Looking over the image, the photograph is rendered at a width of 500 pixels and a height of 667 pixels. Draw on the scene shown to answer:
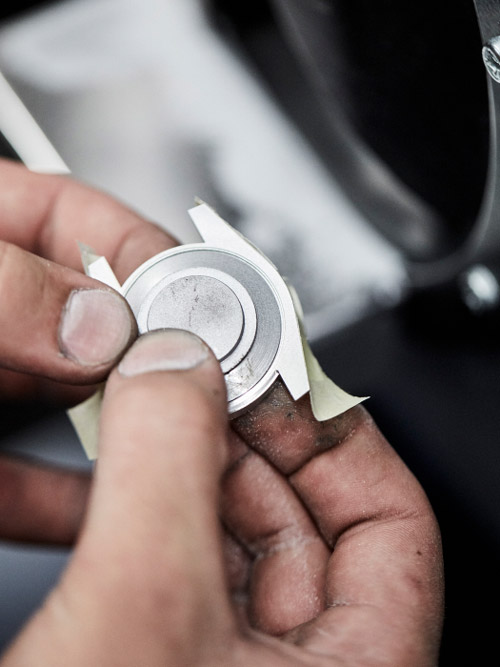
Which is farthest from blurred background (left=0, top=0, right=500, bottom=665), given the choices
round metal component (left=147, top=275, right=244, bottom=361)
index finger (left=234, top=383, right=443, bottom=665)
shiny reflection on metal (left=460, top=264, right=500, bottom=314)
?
round metal component (left=147, top=275, right=244, bottom=361)

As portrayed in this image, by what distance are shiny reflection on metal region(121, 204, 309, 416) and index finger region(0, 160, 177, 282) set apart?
157 millimetres

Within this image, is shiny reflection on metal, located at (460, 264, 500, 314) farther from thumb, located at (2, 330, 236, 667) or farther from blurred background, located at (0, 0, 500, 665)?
thumb, located at (2, 330, 236, 667)

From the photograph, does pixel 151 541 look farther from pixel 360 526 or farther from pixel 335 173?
pixel 335 173

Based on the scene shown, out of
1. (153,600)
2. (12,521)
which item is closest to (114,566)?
(153,600)

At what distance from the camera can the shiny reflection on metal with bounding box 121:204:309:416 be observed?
1.53 feet

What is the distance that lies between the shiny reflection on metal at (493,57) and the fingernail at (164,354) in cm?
28

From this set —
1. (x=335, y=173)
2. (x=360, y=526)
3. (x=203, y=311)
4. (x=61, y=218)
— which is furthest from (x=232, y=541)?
(x=335, y=173)

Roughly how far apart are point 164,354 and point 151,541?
12 cm

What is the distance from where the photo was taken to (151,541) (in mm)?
321

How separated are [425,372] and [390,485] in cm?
27

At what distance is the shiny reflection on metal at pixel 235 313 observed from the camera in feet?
1.53

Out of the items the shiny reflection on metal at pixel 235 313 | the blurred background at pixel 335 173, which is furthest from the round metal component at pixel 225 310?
the blurred background at pixel 335 173

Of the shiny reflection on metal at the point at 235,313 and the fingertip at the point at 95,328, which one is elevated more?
the fingertip at the point at 95,328

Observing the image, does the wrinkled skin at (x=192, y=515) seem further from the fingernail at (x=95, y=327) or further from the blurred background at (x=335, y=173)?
the blurred background at (x=335, y=173)
